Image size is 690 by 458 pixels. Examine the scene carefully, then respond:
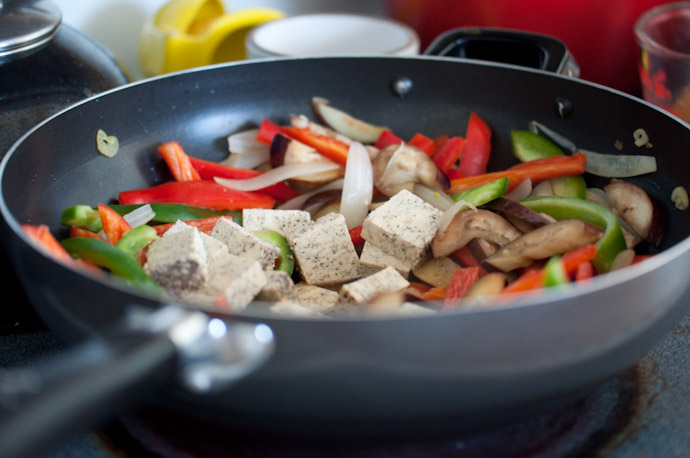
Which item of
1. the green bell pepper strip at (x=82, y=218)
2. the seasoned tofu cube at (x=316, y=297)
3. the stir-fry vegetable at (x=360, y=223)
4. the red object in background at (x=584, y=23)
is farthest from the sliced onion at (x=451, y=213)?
the red object in background at (x=584, y=23)

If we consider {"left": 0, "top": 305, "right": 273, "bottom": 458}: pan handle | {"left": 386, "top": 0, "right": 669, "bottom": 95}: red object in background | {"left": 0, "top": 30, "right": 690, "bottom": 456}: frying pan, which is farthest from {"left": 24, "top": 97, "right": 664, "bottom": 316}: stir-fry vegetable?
{"left": 386, "top": 0, "right": 669, "bottom": 95}: red object in background

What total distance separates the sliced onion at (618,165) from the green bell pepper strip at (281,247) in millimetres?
599

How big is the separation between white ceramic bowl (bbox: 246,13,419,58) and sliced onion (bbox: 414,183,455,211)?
0.58 metres

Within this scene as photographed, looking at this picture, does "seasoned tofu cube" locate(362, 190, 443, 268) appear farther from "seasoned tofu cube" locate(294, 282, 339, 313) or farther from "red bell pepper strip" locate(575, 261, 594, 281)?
"red bell pepper strip" locate(575, 261, 594, 281)

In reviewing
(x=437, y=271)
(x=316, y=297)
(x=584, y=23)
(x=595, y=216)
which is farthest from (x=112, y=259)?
(x=584, y=23)

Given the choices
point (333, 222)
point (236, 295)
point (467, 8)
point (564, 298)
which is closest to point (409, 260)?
point (333, 222)

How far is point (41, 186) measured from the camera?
1144 millimetres

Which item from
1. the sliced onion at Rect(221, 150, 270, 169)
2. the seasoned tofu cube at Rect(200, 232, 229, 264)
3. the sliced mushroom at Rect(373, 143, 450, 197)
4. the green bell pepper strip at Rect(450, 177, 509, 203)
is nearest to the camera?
the seasoned tofu cube at Rect(200, 232, 229, 264)

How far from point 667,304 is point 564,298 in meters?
0.20

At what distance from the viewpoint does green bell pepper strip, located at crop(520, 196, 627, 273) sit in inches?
40.8

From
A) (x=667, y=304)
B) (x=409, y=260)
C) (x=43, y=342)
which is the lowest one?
(x=43, y=342)

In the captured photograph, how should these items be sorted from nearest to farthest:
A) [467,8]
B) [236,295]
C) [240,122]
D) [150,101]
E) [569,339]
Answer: [569,339] < [236,295] < [150,101] < [240,122] < [467,8]

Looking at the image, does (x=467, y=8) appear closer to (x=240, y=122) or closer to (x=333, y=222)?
(x=240, y=122)

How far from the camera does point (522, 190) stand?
4.38 feet
